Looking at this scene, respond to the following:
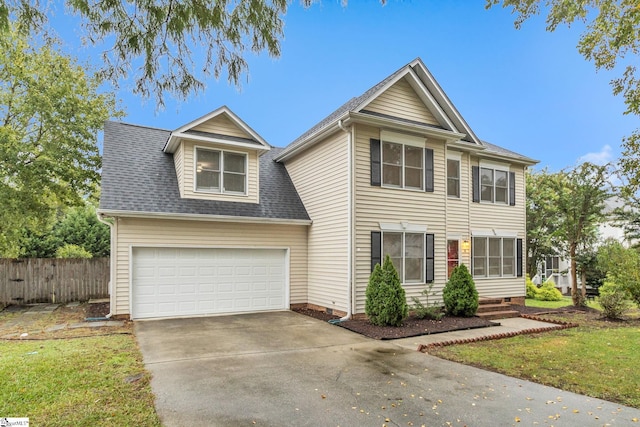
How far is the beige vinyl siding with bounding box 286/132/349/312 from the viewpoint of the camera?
1039 cm

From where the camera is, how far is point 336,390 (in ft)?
16.5

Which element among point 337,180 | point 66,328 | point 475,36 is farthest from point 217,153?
point 475,36

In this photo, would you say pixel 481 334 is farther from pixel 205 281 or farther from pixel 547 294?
pixel 547 294

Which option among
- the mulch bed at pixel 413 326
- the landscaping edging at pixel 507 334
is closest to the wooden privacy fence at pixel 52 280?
the mulch bed at pixel 413 326

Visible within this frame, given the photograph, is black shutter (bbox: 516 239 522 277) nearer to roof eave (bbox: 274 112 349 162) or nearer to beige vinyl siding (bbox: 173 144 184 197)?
roof eave (bbox: 274 112 349 162)

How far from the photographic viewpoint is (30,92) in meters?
14.3

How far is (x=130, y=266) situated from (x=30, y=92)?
962cm

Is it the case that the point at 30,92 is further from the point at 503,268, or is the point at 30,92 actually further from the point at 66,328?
the point at 503,268

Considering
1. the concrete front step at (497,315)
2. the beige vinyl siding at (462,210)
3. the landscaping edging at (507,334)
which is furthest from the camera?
the beige vinyl siding at (462,210)

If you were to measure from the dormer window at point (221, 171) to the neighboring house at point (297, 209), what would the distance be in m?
0.03

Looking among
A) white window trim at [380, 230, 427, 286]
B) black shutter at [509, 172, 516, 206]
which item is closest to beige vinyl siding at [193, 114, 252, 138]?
white window trim at [380, 230, 427, 286]

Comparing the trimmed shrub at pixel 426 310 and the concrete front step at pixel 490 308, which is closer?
the trimmed shrub at pixel 426 310

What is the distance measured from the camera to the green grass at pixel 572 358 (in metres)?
5.33

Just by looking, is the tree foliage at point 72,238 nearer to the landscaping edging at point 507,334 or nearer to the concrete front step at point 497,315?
the landscaping edging at point 507,334
